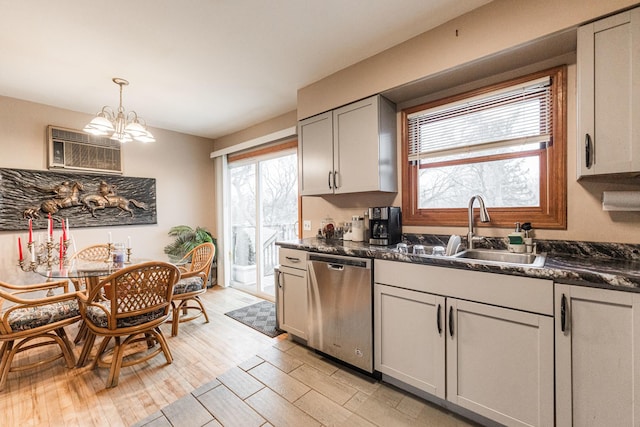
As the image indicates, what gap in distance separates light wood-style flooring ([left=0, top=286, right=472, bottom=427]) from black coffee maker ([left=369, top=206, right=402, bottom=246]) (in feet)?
3.49

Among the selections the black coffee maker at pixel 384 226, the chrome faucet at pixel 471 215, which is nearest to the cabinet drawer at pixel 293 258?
the black coffee maker at pixel 384 226

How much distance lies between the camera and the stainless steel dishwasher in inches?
78.6

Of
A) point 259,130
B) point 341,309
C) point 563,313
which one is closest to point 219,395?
point 341,309

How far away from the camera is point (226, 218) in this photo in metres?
4.62

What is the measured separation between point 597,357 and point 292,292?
2021 mm

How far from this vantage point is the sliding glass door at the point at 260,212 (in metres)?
3.73

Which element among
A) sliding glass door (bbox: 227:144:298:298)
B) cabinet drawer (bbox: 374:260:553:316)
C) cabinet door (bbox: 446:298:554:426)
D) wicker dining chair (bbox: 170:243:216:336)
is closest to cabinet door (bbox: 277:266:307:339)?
cabinet drawer (bbox: 374:260:553:316)

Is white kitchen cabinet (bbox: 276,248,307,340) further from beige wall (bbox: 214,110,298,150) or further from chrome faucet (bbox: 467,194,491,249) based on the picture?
beige wall (bbox: 214,110,298,150)

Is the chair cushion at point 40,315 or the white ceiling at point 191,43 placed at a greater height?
the white ceiling at point 191,43

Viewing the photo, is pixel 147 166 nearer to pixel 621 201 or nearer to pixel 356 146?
pixel 356 146

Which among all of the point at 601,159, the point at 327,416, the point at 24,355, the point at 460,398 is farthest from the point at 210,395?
the point at 601,159

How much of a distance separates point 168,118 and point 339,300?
3418mm

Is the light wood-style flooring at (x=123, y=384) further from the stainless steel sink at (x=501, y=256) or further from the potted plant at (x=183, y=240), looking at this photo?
the stainless steel sink at (x=501, y=256)

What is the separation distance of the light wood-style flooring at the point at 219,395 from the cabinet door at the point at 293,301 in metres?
0.21
